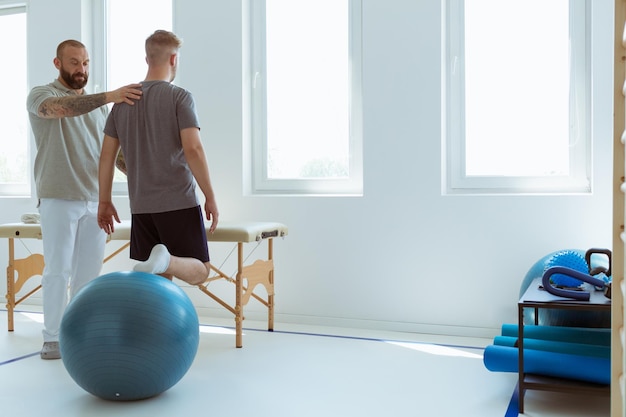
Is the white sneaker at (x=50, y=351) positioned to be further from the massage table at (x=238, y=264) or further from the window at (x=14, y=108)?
the window at (x=14, y=108)

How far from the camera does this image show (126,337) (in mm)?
2395

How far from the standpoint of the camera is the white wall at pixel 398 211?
145 inches

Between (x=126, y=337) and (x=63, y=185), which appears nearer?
(x=126, y=337)

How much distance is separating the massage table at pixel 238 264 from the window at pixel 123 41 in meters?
1.03

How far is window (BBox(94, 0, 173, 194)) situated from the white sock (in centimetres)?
233

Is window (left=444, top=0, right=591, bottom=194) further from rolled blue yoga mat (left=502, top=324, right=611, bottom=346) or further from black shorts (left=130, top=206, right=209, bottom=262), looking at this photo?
black shorts (left=130, top=206, right=209, bottom=262)

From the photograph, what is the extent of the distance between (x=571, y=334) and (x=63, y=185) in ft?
8.15

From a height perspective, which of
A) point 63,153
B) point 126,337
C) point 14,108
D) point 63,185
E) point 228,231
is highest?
point 14,108

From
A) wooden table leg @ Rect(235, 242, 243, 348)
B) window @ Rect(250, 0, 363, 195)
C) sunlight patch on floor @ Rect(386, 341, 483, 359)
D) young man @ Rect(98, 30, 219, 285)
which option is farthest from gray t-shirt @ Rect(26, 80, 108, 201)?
sunlight patch on floor @ Rect(386, 341, 483, 359)

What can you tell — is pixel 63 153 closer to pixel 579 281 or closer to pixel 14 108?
pixel 14 108

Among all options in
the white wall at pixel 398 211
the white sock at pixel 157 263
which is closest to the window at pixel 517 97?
the white wall at pixel 398 211

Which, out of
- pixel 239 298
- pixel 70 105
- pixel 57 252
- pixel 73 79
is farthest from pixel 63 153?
pixel 239 298

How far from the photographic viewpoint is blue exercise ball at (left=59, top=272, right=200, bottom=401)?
2.41 m

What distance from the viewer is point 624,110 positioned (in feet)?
5.30
